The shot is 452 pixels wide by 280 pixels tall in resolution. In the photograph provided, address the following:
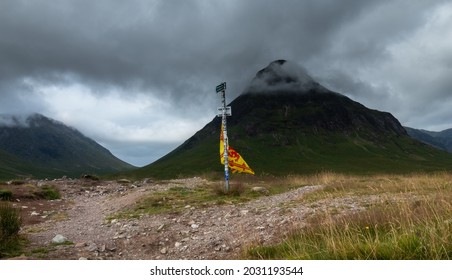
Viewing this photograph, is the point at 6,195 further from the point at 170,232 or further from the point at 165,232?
the point at 170,232

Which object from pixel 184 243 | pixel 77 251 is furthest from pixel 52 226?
pixel 184 243

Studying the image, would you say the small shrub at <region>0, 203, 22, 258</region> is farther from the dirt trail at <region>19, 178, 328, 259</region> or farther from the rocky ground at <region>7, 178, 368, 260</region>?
the dirt trail at <region>19, 178, 328, 259</region>

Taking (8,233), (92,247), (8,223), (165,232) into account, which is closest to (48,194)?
(8,223)

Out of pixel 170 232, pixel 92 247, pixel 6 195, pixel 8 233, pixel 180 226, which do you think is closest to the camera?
pixel 92 247

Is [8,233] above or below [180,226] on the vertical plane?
above

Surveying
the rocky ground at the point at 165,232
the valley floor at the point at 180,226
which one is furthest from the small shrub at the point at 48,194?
the rocky ground at the point at 165,232

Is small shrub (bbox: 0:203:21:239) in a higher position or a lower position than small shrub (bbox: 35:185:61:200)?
lower

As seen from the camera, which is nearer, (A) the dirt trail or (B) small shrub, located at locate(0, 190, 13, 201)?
(A) the dirt trail

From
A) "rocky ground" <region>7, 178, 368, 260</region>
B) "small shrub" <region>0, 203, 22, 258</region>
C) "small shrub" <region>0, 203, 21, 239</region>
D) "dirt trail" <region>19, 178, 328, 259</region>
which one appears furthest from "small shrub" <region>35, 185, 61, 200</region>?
"small shrub" <region>0, 203, 21, 239</region>

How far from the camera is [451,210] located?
784 centimetres

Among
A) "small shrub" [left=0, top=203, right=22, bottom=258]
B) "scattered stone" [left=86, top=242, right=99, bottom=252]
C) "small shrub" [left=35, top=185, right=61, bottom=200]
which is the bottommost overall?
"scattered stone" [left=86, top=242, right=99, bottom=252]

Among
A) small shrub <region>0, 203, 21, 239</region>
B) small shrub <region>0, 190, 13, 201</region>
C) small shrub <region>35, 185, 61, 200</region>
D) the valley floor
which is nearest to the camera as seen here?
the valley floor
